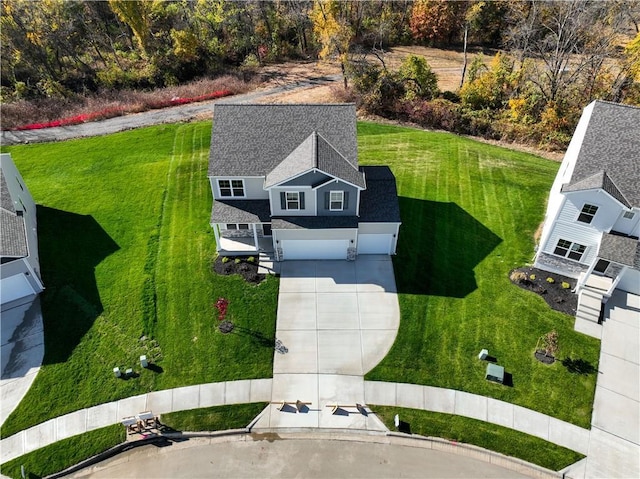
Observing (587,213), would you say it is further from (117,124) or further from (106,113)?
(106,113)

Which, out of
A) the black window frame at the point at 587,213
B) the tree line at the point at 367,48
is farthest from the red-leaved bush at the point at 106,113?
the black window frame at the point at 587,213

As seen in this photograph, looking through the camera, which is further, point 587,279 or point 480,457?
point 587,279

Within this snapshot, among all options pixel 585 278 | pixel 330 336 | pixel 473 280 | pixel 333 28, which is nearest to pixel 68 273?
pixel 330 336

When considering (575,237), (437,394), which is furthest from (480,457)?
(575,237)

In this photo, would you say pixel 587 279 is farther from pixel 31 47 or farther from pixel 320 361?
pixel 31 47

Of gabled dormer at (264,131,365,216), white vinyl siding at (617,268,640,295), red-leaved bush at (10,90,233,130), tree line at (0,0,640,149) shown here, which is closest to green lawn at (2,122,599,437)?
white vinyl siding at (617,268,640,295)

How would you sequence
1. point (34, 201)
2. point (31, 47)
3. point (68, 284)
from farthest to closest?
point (31, 47) → point (34, 201) → point (68, 284)
